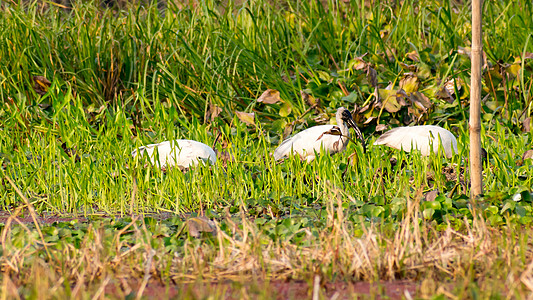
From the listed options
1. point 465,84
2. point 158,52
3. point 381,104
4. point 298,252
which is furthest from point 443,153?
point 158,52

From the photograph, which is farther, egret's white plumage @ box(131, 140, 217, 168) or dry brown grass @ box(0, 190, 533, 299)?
egret's white plumage @ box(131, 140, 217, 168)

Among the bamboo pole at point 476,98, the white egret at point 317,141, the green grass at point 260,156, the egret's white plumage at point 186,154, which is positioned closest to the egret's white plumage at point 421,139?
the green grass at point 260,156

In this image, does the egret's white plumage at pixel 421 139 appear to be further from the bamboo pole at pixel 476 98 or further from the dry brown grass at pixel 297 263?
the dry brown grass at pixel 297 263

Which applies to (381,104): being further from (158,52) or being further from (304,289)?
(304,289)

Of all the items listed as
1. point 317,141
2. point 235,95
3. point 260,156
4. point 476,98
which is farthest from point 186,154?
point 476,98

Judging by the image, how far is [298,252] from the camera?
2080 millimetres

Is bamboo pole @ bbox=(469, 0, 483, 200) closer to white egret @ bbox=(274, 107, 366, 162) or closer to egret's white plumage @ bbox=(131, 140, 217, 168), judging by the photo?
white egret @ bbox=(274, 107, 366, 162)

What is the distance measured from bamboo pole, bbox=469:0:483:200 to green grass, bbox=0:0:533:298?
0.15 m

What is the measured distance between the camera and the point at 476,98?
2535 millimetres

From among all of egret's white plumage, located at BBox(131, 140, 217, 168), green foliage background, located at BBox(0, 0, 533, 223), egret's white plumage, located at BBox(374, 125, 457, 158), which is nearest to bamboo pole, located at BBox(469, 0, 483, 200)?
green foliage background, located at BBox(0, 0, 533, 223)

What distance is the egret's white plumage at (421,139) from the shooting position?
3.53 meters

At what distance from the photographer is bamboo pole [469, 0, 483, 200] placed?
2494 millimetres

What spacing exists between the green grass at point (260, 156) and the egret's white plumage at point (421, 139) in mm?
82

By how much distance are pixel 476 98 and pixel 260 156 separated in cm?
153
